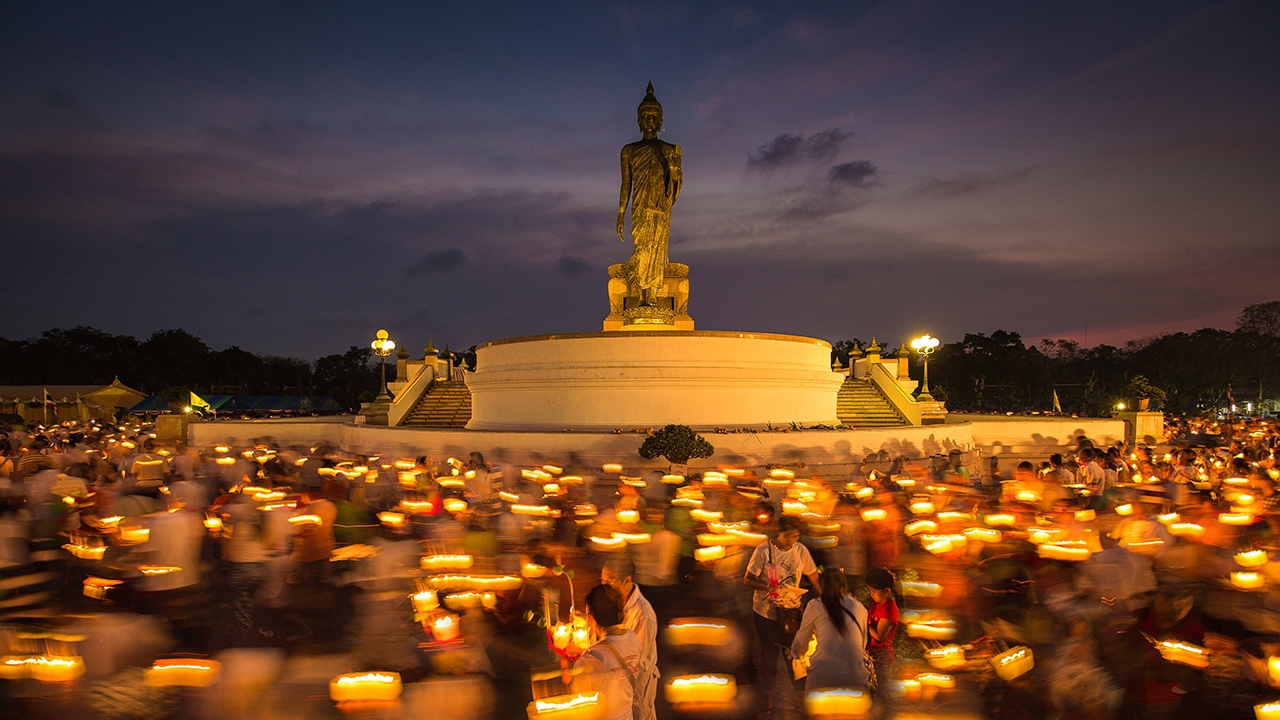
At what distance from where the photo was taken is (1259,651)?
16.9 ft

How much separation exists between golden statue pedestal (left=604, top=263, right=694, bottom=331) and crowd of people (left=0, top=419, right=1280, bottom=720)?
1470 centimetres

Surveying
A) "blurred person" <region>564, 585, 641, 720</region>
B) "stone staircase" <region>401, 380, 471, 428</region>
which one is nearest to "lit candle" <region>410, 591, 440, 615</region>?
"blurred person" <region>564, 585, 641, 720</region>

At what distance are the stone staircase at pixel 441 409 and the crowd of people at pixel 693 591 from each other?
13.8m

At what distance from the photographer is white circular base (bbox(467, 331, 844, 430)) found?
17891 mm

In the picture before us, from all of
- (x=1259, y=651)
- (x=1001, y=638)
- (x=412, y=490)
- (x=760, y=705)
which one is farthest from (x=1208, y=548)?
(x=412, y=490)

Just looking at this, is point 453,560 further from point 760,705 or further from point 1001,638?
point 1001,638

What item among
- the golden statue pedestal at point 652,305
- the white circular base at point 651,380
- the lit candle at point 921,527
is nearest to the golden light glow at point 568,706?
the lit candle at point 921,527

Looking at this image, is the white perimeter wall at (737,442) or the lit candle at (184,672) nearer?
the lit candle at (184,672)

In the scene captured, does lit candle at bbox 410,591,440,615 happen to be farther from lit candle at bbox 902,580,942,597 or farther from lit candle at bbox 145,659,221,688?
lit candle at bbox 902,580,942,597

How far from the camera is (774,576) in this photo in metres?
5.38

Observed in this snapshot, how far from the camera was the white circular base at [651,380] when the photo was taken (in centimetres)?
1789

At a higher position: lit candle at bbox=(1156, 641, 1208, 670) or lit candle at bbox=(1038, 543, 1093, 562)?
lit candle at bbox=(1038, 543, 1093, 562)

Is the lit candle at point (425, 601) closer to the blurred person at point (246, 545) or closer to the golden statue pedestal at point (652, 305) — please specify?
the blurred person at point (246, 545)

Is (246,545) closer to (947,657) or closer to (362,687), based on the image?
(362,687)
